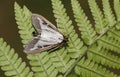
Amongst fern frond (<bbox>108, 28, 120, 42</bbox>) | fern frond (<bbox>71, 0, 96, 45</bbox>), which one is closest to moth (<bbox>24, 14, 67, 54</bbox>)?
fern frond (<bbox>71, 0, 96, 45</bbox>)

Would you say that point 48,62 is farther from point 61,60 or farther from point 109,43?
point 109,43

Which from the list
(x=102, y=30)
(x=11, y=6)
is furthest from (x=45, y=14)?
(x=102, y=30)

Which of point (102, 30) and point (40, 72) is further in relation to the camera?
point (102, 30)

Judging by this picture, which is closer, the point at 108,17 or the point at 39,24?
the point at 39,24

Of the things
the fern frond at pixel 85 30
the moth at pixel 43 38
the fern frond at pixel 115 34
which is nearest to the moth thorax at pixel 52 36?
the moth at pixel 43 38

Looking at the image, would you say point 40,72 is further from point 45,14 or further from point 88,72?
point 45,14

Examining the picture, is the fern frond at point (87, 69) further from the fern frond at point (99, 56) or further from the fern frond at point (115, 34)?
the fern frond at point (115, 34)

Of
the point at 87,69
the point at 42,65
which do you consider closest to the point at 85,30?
the point at 87,69
